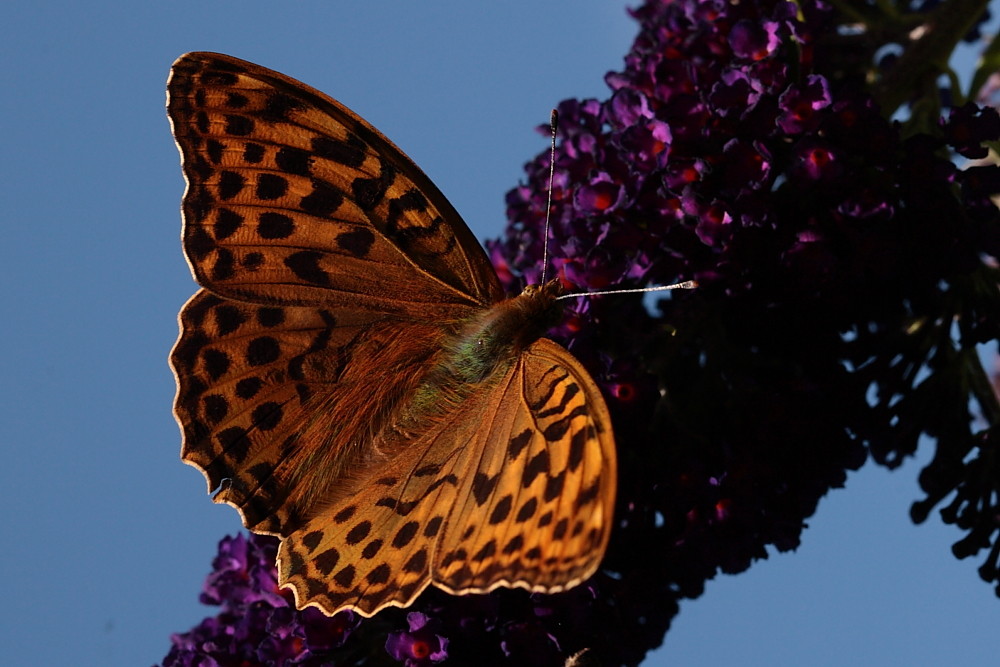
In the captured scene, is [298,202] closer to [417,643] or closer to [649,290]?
[649,290]

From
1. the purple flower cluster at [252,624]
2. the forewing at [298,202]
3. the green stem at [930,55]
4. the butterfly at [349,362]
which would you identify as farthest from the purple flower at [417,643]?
the green stem at [930,55]

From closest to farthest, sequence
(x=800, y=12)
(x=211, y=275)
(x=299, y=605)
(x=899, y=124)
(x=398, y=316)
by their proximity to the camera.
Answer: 1. (x=299, y=605)
2. (x=211, y=275)
3. (x=398, y=316)
4. (x=899, y=124)
5. (x=800, y=12)

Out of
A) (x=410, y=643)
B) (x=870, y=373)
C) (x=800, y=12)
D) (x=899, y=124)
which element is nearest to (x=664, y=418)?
(x=870, y=373)

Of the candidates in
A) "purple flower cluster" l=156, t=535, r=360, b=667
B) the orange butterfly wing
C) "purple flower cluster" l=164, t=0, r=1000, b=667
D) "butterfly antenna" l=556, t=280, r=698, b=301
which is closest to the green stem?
"purple flower cluster" l=164, t=0, r=1000, b=667

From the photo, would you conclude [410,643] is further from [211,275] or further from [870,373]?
[870,373]

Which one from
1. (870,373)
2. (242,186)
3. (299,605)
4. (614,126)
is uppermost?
(614,126)

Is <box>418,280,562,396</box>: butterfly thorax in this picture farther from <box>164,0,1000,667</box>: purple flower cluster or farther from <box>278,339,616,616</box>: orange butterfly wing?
<box>164,0,1000,667</box>: purple flower cluster

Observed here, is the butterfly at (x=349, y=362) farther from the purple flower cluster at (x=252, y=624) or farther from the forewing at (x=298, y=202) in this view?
the purple flower cluster at (x=252, y=624)
